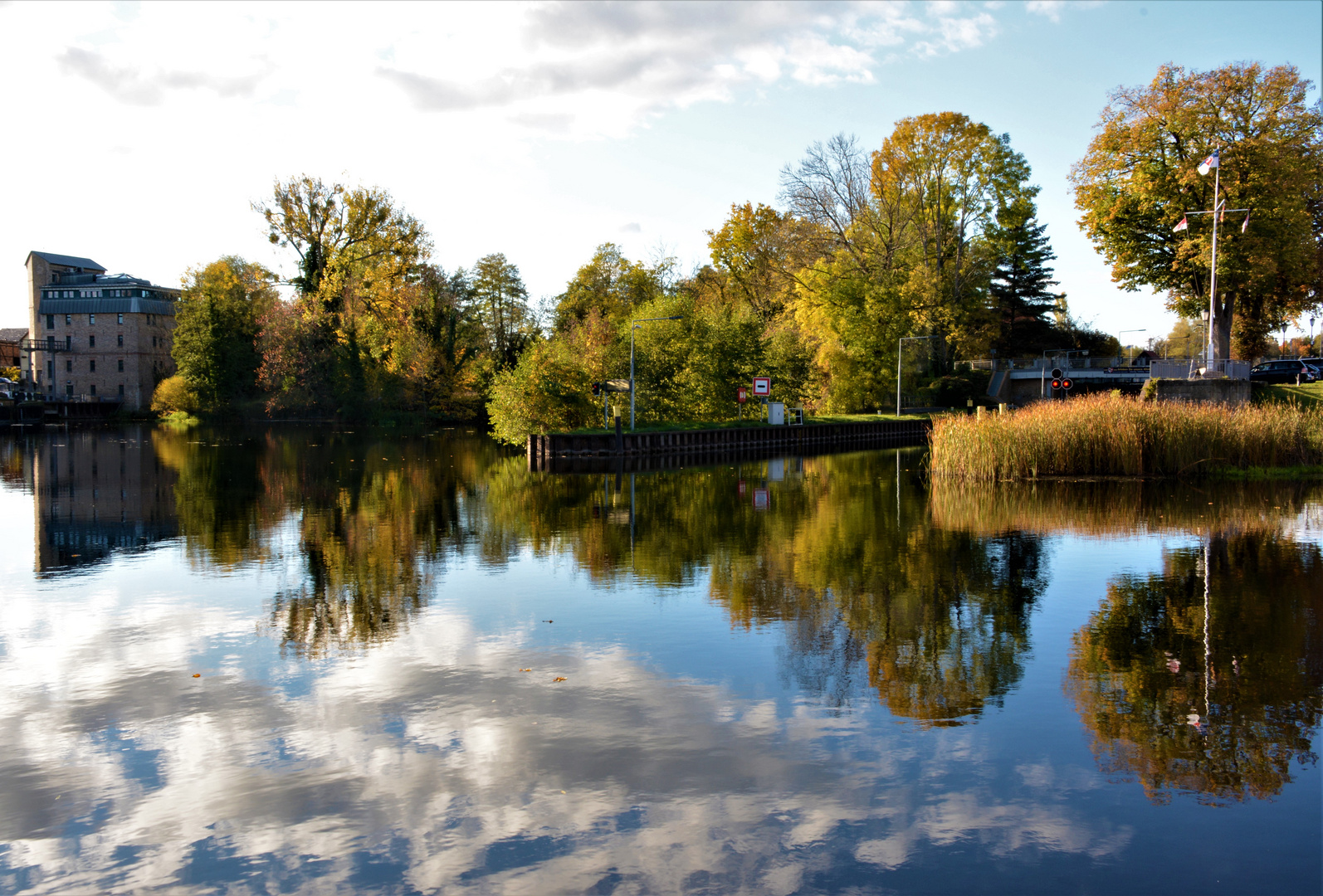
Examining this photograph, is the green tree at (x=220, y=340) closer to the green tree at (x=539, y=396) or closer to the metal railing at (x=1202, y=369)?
the green tree at (x=539, y=396)

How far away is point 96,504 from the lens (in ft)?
83.5

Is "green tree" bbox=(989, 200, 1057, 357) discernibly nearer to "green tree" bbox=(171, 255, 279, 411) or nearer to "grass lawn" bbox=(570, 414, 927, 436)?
"grass lawn" bbox=(570, 414, 927, 436)

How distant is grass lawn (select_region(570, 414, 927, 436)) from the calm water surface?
27.4 m

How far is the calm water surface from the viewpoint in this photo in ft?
20.1

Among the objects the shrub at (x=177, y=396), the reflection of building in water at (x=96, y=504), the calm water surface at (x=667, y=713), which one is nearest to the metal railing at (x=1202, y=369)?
the calm water surface at (x=667, y=713)

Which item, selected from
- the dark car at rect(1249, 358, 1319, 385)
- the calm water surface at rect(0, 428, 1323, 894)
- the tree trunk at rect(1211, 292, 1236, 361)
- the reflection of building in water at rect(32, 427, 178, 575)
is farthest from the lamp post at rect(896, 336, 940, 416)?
the reflection of building in water at rect(32, 427, 178, 575)

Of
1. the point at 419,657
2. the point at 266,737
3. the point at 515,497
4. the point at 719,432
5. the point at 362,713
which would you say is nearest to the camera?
the point at 266,737

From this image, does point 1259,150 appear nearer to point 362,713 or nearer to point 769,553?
point 769,553

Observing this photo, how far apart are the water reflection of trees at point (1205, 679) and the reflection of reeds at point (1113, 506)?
478cm

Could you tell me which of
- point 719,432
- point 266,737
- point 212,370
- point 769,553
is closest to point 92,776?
point 266,737

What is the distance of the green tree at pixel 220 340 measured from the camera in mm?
76750

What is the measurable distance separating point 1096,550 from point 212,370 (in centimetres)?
7474

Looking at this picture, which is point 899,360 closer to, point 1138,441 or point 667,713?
point 1138,441

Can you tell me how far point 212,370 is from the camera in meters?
76.8
